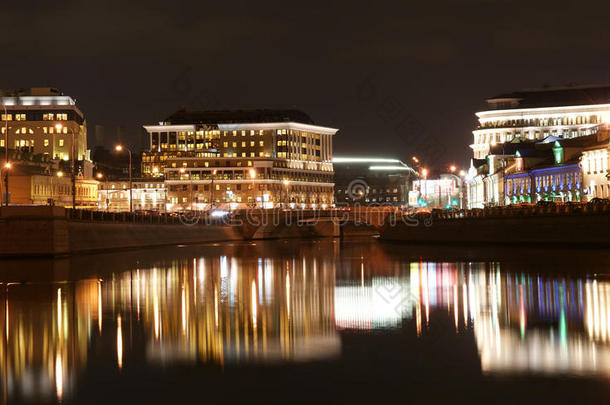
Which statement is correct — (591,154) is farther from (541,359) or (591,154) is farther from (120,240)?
(541,359)

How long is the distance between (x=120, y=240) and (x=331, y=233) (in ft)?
312

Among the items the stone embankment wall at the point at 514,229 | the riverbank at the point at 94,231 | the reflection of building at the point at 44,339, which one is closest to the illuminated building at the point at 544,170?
the stone embankment wall at the point at 514,229

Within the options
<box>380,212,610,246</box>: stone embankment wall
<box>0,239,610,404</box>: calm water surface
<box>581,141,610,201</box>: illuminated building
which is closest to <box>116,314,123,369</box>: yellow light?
<box>0,239,610,404</box>: calm water surface

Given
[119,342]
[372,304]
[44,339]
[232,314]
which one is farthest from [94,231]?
[119,342]

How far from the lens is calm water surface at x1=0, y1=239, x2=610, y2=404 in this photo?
18.8 meters

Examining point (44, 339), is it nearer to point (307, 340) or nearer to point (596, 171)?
point (307, 340)

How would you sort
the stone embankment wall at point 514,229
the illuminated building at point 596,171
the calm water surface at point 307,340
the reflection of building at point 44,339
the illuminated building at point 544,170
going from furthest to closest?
the illuminated building at point 544,170
the illuminated building at point 596,171
the stone embankment wall at point 514,229
the reflection of building at point 44,339
the calm water surface at point 307,340

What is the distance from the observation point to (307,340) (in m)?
24.8

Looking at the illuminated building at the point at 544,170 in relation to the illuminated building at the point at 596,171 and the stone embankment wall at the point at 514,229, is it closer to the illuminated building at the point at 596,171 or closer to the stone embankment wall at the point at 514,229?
the illuminated building at the point at 596,171

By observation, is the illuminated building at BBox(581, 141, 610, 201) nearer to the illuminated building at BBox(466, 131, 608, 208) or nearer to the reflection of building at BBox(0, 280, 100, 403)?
the illuminated building at BBox(466, 131, 608, 208)

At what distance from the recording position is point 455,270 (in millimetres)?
55438

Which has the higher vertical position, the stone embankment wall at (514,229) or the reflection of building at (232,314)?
the stone embankment wall at (514,229)

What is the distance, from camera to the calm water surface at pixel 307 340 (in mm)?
18781

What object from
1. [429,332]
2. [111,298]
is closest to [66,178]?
[111,298]
